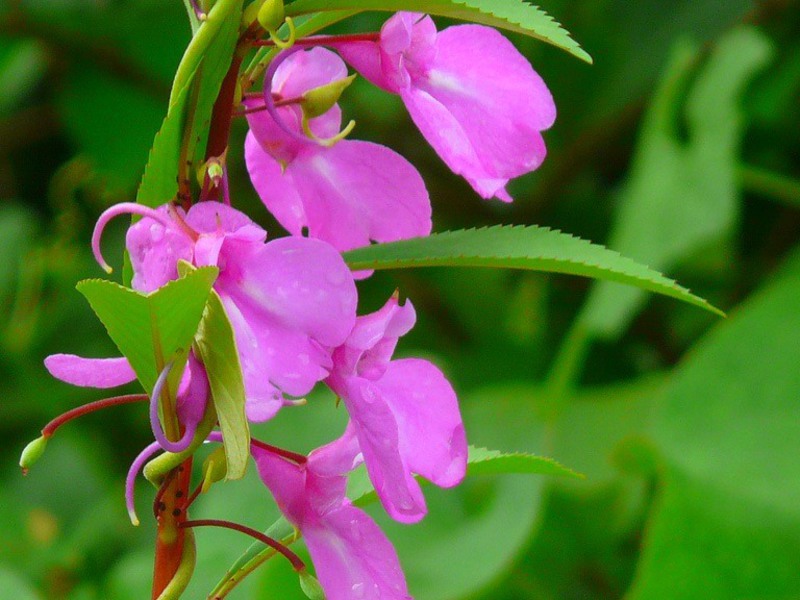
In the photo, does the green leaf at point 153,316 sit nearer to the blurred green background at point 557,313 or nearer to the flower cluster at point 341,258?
the flower cluster at point 341,258

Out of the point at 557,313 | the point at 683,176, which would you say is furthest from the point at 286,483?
the point at 557,313

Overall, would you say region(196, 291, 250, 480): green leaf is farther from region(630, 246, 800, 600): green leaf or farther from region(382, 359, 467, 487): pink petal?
region(630, 246, 800, 600): green leaf

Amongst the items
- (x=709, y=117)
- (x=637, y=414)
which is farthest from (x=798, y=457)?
(x=709, y=117)

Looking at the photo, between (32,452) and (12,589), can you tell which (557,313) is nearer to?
(12,589)

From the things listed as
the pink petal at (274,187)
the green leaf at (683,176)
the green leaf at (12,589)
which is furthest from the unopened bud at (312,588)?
the green leaf at (683,176)

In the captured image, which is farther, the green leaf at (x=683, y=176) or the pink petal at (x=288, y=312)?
the green leaf at (x=683, y=176)

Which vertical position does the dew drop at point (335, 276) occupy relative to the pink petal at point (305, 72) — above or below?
below

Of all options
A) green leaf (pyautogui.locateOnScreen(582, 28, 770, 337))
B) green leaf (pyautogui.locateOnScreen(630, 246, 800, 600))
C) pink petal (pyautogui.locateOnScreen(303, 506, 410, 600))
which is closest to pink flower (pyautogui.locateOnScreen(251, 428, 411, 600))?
pink petal (pyautogui.locateOnScreen(303, 506, 410, 600))
